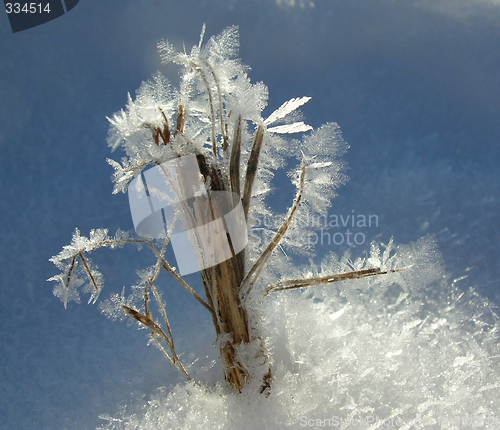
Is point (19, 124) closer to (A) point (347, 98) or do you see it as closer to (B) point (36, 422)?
(B) point (36, 422)

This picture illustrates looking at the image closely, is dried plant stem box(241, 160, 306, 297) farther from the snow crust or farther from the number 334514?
the number 334514

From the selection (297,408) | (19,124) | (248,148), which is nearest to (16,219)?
(19,124)

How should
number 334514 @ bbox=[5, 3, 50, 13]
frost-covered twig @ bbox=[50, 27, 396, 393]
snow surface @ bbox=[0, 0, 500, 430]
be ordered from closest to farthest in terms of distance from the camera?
1. frost-covered twig @ bbox=[50, 27, 396, 393]
2. snow surface @ bbox=[0, 0, 500, 430]
3. number 334514 @ bbox=[5, 3, 50, 13]

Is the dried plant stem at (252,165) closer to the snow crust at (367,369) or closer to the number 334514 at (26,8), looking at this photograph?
the snow crust at (367,369)

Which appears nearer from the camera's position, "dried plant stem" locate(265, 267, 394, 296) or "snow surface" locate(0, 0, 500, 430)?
"dried plant stem" locate(265, 267, 394, 296)

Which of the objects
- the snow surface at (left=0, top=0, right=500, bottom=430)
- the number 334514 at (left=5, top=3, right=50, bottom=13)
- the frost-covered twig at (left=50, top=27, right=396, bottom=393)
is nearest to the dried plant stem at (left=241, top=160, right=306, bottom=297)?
the frost-covered twig at (left=50, top=27, right=396, bottom=393)
